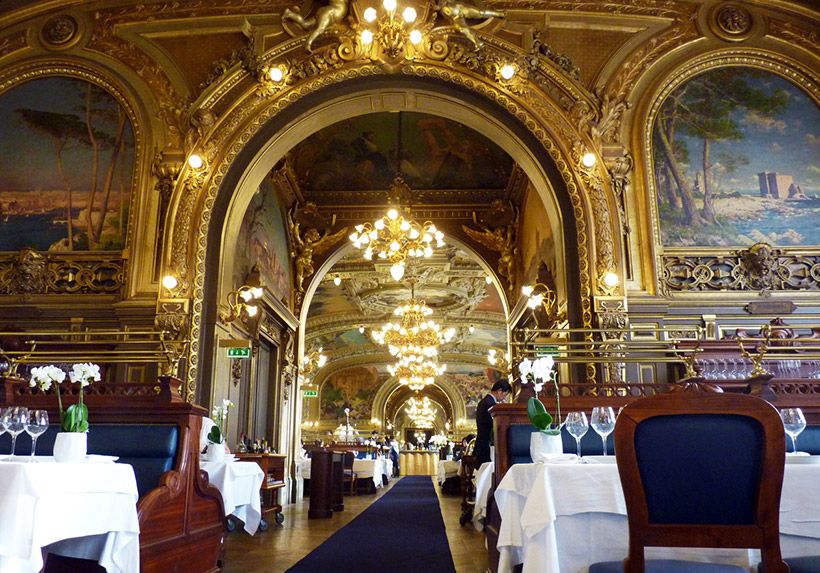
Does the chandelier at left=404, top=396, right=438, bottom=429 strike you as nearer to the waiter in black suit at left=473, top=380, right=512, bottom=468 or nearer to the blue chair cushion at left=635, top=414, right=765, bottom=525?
the waiter in black suit at left=473, top=380, right=512, bottom=468

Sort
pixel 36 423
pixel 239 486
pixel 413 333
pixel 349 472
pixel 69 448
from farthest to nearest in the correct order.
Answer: pixel 413 333 → pixel 349 472 → pixel 239 486 → pixel 36 423 → pixel 69 448

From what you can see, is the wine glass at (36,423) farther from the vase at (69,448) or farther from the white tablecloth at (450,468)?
the white tablecloth at (450,468)

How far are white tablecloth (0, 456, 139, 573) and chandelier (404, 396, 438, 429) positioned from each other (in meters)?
37.8

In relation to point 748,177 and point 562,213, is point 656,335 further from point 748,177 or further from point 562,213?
point 748,177

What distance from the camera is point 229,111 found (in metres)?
9.84

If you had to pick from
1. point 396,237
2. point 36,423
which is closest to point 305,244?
point 396,237

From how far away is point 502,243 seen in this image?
1471cm

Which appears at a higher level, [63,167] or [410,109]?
[410,109]

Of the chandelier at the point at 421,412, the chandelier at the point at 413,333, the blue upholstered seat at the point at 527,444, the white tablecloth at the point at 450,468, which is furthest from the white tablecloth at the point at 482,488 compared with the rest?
the chandelier at the point at 421,412

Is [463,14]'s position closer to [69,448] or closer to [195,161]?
[195,161]

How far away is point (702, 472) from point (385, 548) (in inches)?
189

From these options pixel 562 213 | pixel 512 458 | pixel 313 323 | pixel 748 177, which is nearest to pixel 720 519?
pixel 512 458

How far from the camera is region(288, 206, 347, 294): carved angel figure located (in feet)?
48.7

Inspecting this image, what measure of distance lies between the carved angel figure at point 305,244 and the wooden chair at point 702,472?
13075mm
